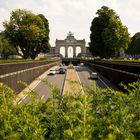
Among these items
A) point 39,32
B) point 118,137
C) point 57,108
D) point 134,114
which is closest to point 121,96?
point 134,114

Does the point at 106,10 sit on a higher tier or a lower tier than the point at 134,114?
higher

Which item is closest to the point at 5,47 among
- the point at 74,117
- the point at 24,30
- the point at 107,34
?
the point at 24,30

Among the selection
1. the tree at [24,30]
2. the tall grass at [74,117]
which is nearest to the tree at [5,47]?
the tree at [24,30]

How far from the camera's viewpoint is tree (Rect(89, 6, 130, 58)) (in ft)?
354

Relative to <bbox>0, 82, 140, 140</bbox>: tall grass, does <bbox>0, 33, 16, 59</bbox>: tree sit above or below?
below

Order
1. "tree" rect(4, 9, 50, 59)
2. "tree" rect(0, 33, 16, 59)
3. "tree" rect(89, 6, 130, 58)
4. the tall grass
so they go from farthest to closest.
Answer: "tree" rect(0, 33, 16, 59), "tree" rect(4, 9, 50, 59), "tree" rect(89, 6, 130, 58), the tall grass

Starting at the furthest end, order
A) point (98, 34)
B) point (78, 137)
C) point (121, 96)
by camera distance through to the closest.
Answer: point (98, 34), point (121, 96), point (78, 137)

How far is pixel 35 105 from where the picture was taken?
5.43m

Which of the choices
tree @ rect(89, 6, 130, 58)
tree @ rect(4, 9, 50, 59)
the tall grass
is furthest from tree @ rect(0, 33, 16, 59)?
the tall grass

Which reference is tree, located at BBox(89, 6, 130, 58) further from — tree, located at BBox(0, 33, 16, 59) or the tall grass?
the tall grass

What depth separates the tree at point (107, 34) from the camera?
10788 cm

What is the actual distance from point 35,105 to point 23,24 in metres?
115

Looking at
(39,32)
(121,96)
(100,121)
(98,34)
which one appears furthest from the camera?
(39,32)

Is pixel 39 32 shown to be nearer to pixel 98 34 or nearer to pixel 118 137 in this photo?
pixel 98 34
